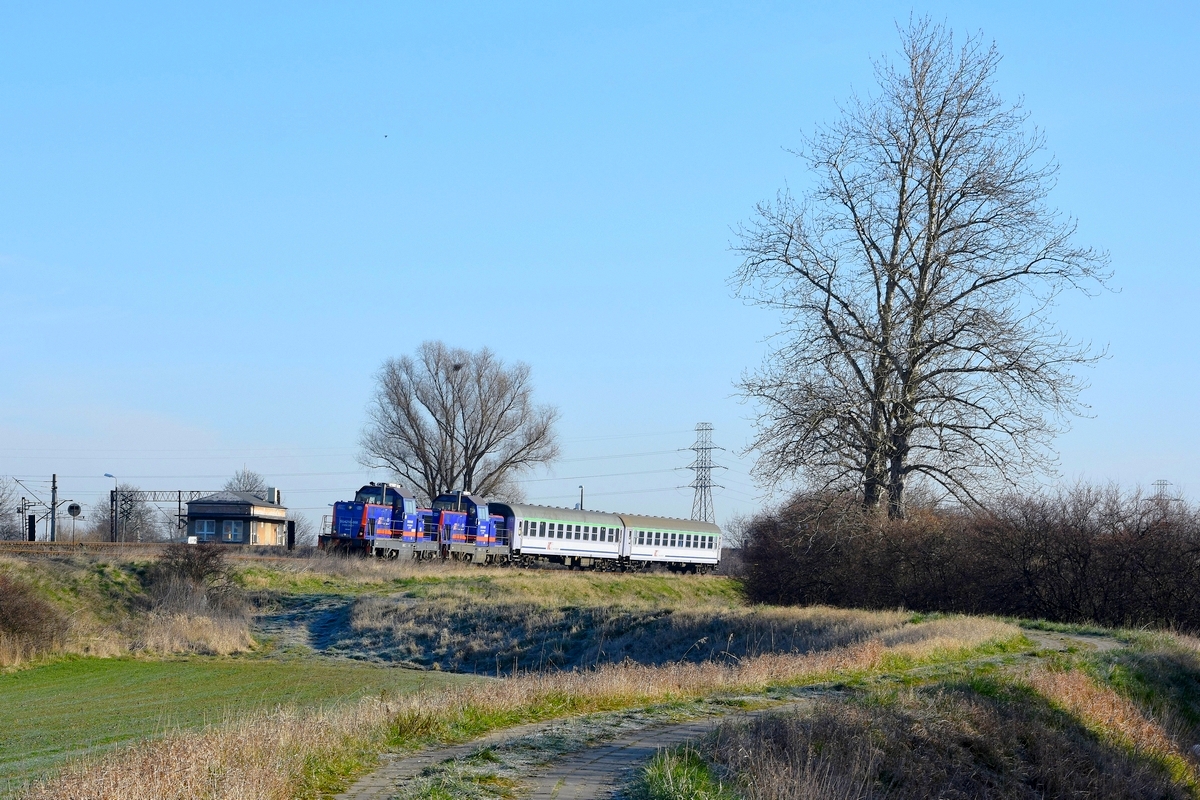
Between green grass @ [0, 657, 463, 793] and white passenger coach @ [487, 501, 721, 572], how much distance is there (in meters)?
29.0

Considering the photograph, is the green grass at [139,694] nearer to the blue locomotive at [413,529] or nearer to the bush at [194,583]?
the bush at [194,583]

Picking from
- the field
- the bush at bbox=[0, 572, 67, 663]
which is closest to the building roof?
the field

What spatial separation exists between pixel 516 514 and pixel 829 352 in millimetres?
31721

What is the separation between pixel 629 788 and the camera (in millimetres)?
8664

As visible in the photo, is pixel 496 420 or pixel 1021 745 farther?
pixel 496 420

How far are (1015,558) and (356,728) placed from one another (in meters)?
24.2

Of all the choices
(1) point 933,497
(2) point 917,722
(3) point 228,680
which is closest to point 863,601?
(1) point 933,497

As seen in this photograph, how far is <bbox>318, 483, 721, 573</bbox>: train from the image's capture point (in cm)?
5244

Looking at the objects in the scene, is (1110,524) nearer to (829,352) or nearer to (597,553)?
(829,352)

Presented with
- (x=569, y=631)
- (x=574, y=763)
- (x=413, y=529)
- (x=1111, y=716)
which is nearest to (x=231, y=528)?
(x=413, y=529)

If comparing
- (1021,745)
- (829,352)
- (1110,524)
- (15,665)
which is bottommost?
(15,665)

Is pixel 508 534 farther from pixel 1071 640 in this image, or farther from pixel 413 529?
pixel 1071 640

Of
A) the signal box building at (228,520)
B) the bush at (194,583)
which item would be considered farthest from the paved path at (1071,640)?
the signal box building at (228,520)

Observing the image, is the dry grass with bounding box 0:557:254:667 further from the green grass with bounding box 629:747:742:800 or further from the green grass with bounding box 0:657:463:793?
the green grass with bounding box 629:747:742:800
